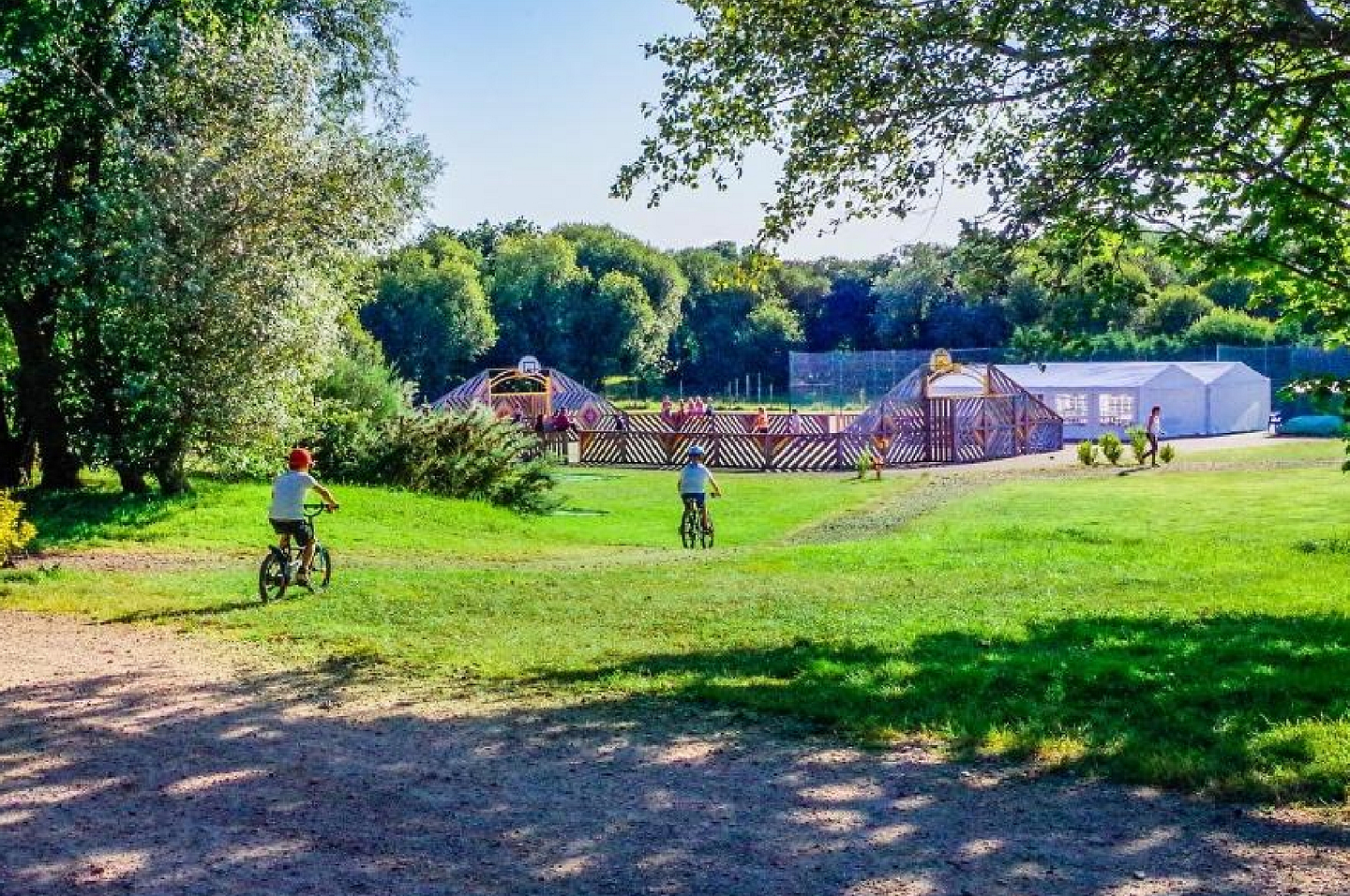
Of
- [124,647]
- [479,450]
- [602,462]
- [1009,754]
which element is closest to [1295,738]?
[1009,754]

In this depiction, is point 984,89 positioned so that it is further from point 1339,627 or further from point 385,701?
point 385,701

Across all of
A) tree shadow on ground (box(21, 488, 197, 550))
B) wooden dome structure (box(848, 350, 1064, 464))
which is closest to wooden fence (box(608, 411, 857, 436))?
wooden dome structure (box(848, 350, 1064, 464))

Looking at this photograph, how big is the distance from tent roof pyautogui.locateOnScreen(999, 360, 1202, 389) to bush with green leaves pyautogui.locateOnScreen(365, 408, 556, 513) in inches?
1088

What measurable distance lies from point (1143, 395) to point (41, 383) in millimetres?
38511

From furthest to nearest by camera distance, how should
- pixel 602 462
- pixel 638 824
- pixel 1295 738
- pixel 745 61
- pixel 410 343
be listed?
pixel 410 343
pixel 602 462
pixel 745 61
pixel 1295 738
pixel 638 824

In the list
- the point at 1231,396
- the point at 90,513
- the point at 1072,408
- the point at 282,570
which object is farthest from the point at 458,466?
the point at 1231,396

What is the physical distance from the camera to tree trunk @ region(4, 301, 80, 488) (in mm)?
20234

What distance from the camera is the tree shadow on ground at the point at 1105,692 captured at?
6.30m

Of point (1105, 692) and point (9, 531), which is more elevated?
point (9, 531)

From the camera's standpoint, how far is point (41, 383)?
20312 millimetres

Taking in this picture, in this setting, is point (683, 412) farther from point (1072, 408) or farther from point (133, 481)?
point (133, 481)

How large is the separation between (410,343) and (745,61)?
228 ft

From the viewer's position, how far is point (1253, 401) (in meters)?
52.3

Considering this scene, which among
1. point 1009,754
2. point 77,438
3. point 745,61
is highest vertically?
point 745,61
